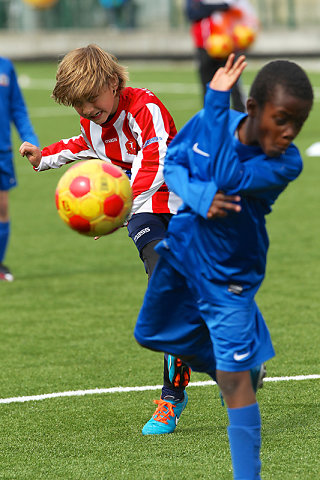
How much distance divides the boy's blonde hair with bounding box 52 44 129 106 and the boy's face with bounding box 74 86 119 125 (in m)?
0.03

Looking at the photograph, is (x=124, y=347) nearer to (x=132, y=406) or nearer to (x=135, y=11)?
(x=132, y=406)

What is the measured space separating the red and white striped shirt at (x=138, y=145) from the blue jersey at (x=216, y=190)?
1060mm

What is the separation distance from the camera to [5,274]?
8.99 meters

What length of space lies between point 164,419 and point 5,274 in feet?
14.4

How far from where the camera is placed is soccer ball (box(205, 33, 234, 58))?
14.9 metres

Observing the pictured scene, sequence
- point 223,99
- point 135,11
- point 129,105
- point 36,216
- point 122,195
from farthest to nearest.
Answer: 1. point 135,11
2. point 36,216
3. point 129,105
4. point 122,195
5. point 223,99

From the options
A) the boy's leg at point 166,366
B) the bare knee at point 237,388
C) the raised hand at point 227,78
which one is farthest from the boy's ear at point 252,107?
the boy's leg at point 166,366

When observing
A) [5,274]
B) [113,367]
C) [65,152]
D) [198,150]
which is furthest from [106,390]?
[5,274]

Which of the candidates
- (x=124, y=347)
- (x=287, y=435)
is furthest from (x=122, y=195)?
(x=124, y=347)

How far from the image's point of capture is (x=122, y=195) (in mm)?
4293

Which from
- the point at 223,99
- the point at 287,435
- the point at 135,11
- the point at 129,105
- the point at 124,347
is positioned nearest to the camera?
the point at 223,99

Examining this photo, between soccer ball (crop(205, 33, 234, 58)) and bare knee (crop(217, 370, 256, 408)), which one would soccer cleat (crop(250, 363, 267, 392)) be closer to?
bare knee (crop(217, 370, 256, 408))

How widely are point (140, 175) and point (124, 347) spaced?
1.97m

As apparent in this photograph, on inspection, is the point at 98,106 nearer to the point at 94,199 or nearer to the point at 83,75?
the point at 83,75
